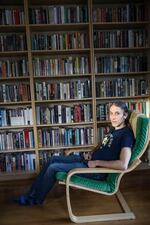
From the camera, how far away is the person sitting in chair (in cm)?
214

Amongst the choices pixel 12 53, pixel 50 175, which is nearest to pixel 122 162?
pixel 50 175

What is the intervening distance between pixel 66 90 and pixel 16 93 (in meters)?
0.64

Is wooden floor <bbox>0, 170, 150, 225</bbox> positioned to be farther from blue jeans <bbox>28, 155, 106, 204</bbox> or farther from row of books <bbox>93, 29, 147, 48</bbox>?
row of books <bbox>93, 29, 147, 48</bbox>

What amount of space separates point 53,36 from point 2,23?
633 millimetres

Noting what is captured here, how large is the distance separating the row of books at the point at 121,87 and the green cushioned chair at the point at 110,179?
1106mm

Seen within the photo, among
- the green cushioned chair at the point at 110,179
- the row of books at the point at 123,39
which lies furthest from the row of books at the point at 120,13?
the green cushioned chair at the point at 110,179

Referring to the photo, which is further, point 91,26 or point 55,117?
point 55,117

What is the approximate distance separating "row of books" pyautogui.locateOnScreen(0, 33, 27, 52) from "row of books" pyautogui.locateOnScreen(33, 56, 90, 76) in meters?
0.23

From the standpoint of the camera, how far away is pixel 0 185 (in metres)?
3.08

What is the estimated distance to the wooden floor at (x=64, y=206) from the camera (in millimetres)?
2207

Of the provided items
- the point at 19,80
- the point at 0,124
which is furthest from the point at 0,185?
the point at 19,80

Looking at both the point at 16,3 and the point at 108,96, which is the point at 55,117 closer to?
the point at 108,96

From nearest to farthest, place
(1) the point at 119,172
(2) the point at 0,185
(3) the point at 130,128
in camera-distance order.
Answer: (1) the point at 119,172 < (3) the point at 130,128 < (2) the point at 0,185

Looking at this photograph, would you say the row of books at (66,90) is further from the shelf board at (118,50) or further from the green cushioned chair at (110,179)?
the green cushioned chair at (110,179)
